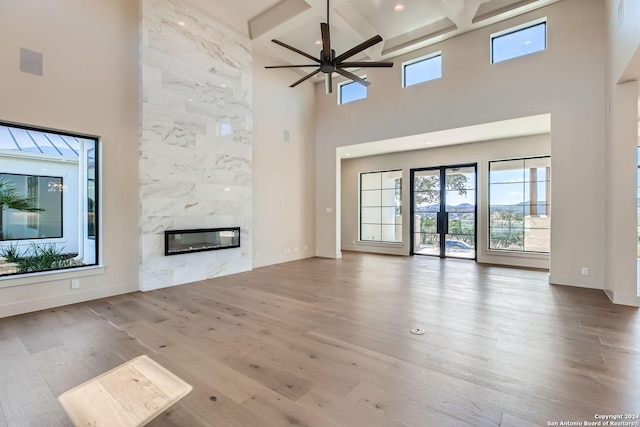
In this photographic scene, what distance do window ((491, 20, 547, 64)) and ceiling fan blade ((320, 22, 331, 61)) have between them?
3.68m

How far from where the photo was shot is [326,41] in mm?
4152

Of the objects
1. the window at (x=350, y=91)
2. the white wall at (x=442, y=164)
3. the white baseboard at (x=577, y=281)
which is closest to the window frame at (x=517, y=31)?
the white wall at (x=442, y=164)

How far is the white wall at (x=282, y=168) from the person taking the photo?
22.8ft

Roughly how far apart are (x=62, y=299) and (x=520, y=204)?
9059mm

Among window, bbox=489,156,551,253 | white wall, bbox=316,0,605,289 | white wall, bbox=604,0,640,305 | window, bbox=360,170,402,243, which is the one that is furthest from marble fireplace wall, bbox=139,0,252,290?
white wall, bbox=604,0,640,305

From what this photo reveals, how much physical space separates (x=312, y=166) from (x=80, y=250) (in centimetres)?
570

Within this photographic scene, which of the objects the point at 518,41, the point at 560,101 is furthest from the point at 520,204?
the point at 518,41

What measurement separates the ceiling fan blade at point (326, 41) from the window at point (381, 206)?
519 cm

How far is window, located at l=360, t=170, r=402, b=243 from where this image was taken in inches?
351

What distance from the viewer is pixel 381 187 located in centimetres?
927

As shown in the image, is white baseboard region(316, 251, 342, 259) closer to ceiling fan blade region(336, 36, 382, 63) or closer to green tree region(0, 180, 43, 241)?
ceiling fan blade region(336, 36, 382, 63)

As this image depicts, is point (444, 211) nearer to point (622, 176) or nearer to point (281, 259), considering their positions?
point (622, 176)

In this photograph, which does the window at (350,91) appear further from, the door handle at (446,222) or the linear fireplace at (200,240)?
the linear fireplace at (200,240)

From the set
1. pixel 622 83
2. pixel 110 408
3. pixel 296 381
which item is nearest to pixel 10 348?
pixel 110 408
